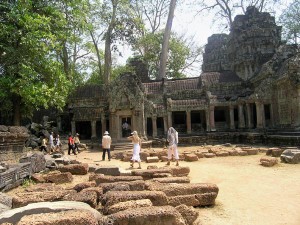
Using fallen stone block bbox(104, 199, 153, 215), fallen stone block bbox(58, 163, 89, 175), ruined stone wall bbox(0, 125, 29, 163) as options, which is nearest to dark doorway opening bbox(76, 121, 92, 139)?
ruined stone wall bbox(0, 125, 29, 163)

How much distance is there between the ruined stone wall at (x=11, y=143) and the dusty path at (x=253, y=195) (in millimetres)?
7087

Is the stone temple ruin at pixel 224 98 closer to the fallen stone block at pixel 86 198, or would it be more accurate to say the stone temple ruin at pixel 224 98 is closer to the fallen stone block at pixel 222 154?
the fallen stone block at pixel 222 154

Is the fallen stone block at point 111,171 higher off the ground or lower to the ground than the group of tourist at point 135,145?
lower

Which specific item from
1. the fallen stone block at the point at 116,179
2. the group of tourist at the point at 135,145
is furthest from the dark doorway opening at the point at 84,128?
the fallen stone block at the point at 116,179

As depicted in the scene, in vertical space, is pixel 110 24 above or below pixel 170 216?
above

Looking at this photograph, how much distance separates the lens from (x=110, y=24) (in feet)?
92.7

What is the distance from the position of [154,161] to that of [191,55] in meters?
30.1

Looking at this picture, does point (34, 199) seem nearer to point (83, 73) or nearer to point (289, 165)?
point (289, 165)

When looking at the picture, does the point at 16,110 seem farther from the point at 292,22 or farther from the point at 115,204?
the point at 292,22

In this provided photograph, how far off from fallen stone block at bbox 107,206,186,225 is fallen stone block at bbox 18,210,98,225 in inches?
12.7

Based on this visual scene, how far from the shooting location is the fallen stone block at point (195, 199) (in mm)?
5098

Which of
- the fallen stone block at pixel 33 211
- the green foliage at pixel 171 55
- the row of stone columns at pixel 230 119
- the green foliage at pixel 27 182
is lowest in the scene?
the green foliage at pixel 27 182

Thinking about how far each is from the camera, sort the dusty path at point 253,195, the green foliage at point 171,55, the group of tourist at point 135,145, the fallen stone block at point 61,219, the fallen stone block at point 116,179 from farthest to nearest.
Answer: the green foliage at point 171,55, the group of tourist at point 135,145, the fallen stone block at point 116,179, the dusty path at point 253,195, the fallen stone block at point 61,219

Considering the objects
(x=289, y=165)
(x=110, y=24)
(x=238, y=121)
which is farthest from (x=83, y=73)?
(x=289, y=165)
